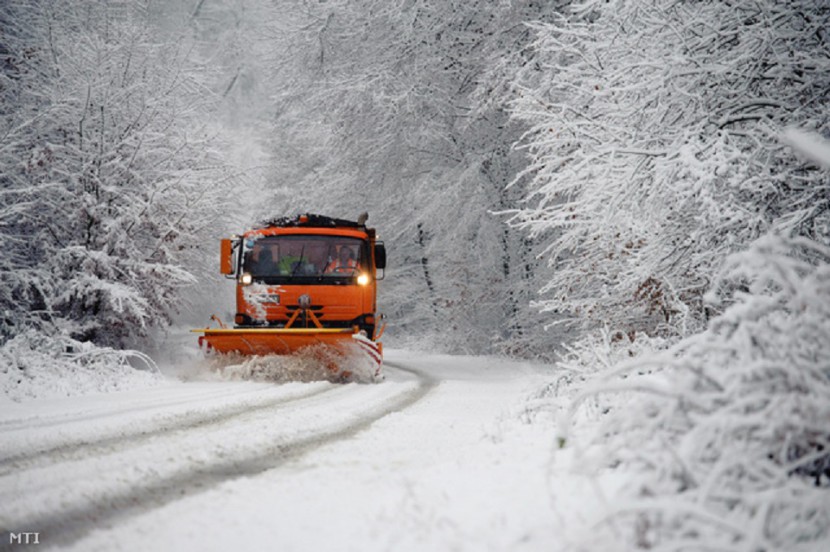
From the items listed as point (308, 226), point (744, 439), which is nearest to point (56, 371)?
point (308, 226)

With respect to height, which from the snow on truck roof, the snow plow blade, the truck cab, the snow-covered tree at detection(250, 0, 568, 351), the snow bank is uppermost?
the snow-covered tree at detection(250, 0, 568, 351)

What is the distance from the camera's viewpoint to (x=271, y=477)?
11.4 ft

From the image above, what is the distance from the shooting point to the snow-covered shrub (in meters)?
1.90

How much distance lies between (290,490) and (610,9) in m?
6.12

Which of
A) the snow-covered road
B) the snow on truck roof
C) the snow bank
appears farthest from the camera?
the snow on truck roof

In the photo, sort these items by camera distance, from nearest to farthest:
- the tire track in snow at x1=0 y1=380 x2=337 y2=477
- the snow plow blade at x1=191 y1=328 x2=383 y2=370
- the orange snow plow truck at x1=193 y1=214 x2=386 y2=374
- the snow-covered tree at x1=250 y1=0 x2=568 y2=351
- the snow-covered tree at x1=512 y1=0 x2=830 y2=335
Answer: the tire track in snow at x1=0 y1=380 x2=337 y2=477, the snow-covered tree at x1=512 y1=0 x2=830 y2=335, the snow plow blade at x1=191 y1=328 x2=383 y2=370, the orange snow plow truck at x1=193 y1=214 x2=386 y2=374, the snow-covered tree at x1=250 y1=0 x2=568 y2=351

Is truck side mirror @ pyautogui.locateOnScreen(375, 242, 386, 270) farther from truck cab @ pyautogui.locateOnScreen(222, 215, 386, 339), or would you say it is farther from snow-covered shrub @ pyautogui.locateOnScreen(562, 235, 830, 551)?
snow-covered shrub @ pyautogui.locateOnScreen(562, 235, 830, 551)

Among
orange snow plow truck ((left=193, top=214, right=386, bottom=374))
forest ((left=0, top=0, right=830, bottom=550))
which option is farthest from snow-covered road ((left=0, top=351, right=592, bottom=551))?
orange snow plow truck ((left=193, top=214, right=386, bottom=374))

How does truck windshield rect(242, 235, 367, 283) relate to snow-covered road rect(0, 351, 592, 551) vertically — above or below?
above

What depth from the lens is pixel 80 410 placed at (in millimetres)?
5754

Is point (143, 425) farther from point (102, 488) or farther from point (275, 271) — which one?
point (275, 271)

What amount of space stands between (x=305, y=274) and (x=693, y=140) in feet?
23.0

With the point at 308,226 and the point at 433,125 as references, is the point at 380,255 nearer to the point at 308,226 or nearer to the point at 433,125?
the point at 308,226

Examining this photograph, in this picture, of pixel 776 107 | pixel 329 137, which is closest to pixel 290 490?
pixel 776 107
